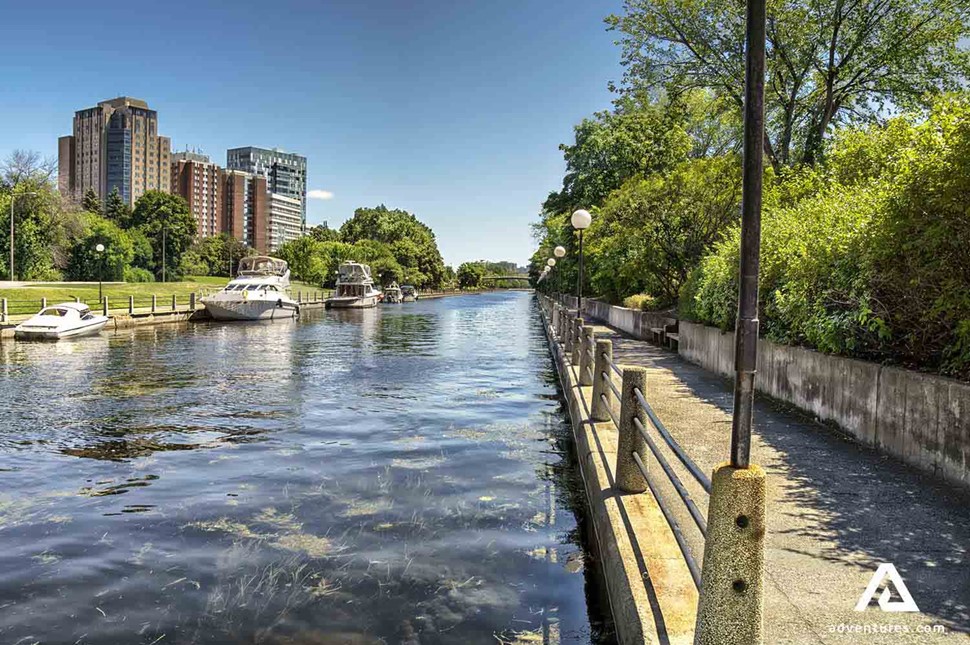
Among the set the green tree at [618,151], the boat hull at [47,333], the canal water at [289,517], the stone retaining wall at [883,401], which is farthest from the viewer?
the green tree at [618,151]

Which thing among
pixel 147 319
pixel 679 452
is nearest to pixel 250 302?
pixel 147 319

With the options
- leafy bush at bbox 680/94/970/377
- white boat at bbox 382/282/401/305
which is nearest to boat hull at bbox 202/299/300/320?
leafy bush at bbox 680/94/970/377

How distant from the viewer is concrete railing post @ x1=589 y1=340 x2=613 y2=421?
27.6ft

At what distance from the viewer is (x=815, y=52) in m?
22.7

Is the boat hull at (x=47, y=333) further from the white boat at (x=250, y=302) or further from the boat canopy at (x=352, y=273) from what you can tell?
the boat canopy at (x=352, y=273)

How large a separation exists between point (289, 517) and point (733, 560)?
18.1 ft

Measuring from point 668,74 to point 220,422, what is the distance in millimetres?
20389

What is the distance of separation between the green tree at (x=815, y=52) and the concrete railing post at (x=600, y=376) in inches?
700

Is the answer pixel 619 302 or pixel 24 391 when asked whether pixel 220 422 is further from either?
pixel 619 302

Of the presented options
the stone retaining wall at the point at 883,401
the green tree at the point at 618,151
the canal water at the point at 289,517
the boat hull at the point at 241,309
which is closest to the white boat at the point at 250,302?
the boat hull at the point at 241,309

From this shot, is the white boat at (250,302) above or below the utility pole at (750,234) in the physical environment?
below

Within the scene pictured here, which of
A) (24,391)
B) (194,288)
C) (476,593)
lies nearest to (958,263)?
(476,593)

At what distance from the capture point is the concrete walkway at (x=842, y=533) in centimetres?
358
